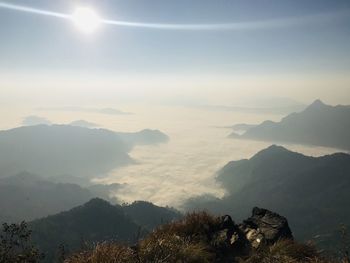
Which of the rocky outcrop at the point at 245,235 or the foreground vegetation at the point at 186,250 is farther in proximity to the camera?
the rocky outcrop at the point at 245,235

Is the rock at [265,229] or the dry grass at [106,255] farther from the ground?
the dry grass at [106,255]

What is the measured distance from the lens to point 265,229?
14633 mm

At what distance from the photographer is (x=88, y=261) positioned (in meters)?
10.1

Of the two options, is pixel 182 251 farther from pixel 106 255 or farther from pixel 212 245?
pixel 106 255

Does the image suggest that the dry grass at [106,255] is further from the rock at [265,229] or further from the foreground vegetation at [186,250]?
the rock at [265,229]

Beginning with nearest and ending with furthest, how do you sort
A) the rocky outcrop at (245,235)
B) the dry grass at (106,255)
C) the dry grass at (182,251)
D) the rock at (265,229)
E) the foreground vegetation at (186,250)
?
the dry grass at (106,255) < the dry grass at (182,251) < the foreground vegetation at (186,250) < the rocky outcrop at (245,235) < the rock at (265,229)

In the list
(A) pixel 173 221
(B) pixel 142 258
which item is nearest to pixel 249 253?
(A) pixel 173 221

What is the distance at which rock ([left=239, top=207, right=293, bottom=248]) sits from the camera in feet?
45.0

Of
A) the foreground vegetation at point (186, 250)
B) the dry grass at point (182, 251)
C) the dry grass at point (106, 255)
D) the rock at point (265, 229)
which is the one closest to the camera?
the dry grass at point (106, 255)

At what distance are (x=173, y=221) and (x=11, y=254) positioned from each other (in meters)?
5.83

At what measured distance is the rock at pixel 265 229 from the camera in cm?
1371

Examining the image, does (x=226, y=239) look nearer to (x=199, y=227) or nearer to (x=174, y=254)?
(x=199, y=227)

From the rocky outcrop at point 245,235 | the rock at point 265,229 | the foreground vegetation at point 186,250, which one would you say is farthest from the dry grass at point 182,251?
the rock at point 265,229

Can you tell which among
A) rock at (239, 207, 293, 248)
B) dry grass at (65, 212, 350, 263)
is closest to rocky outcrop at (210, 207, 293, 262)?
rock at (239, 207, 293, 248)
